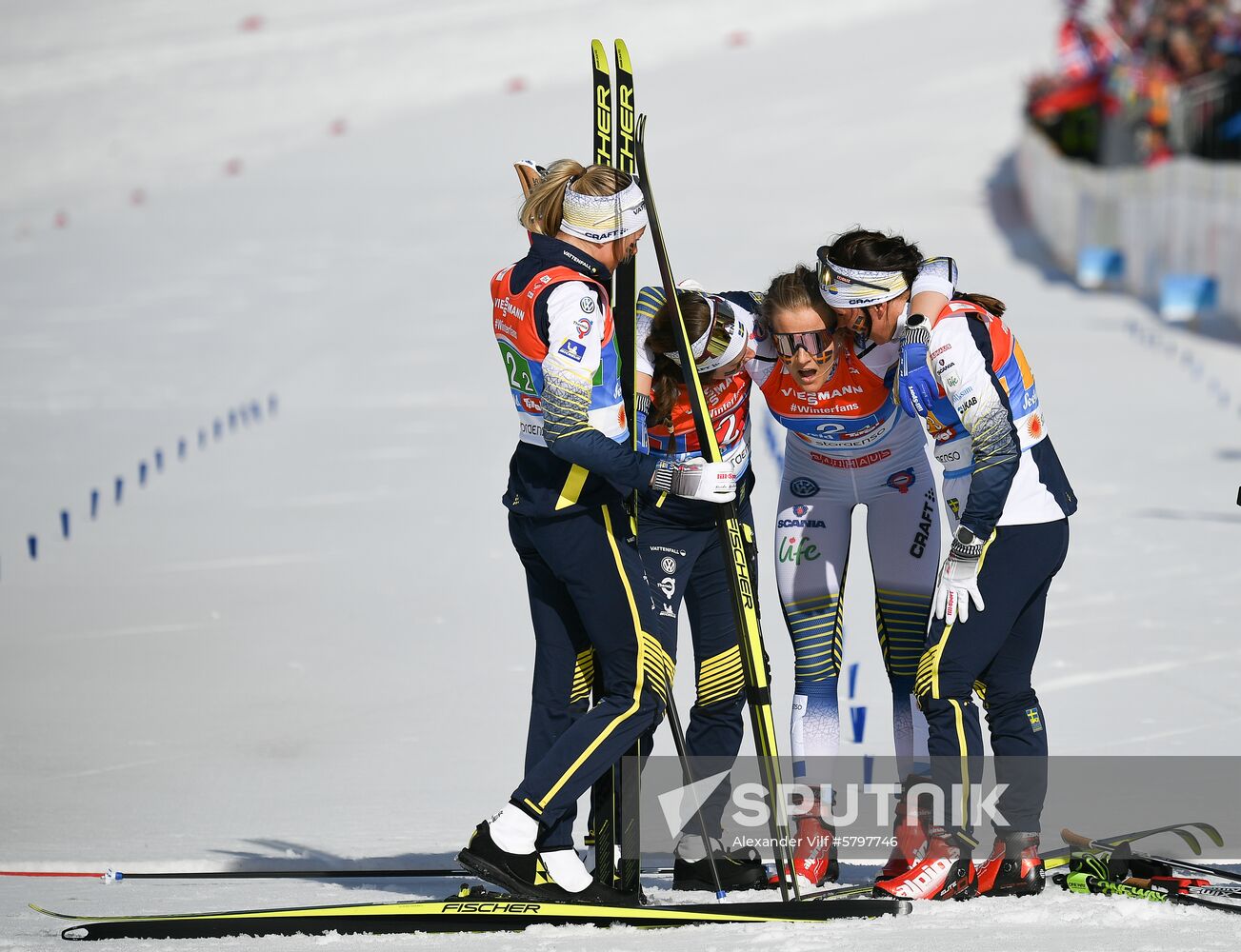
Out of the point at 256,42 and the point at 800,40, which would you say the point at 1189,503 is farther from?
the point at 256,42

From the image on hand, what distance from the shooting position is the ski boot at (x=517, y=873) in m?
4.51

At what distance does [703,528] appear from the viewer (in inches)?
199

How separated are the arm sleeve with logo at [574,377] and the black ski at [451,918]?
112 cm

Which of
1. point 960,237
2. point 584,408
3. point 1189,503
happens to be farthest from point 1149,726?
point 960,237

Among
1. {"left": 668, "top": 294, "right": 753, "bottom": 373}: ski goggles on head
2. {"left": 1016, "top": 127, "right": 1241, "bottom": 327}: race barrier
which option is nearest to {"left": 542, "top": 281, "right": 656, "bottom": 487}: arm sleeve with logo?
{"left": 668, "top": 294, "right": 753, "bottom": 373}: ski goggles on head

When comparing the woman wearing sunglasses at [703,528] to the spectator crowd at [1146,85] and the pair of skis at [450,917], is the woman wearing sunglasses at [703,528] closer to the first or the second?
the pair of skis at [450,917]

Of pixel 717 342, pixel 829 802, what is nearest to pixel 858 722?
pixel 829 802

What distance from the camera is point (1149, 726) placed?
6.66 metres

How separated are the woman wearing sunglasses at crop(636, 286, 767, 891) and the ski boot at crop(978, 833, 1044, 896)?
0.66 metres

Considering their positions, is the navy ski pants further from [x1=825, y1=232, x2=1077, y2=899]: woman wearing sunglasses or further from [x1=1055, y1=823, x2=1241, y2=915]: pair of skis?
[x1=1055, y1=823, x2=1241, y2=915]: pair of skis

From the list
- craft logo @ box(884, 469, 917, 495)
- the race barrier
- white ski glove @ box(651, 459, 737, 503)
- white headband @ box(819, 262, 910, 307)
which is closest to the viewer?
white ski glove @ box(651, 459, 737, 503)

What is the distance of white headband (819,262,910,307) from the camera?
484cm

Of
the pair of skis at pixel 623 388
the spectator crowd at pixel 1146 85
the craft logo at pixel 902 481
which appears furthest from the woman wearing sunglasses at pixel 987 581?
the spectator crowd at pixel 1146 85

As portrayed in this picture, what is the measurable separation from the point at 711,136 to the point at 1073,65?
9818 mm
